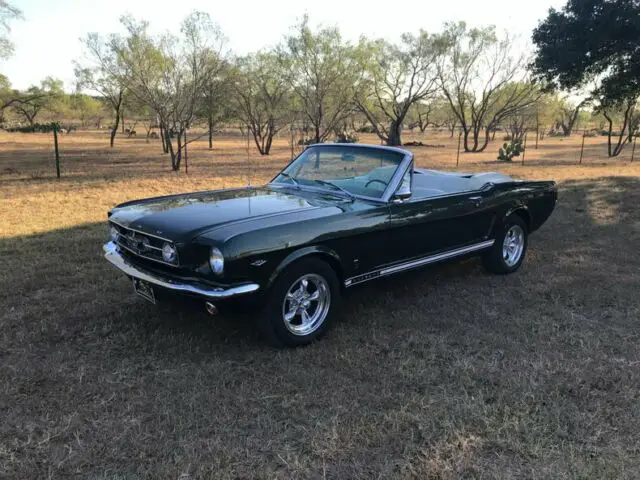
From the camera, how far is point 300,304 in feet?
12.2

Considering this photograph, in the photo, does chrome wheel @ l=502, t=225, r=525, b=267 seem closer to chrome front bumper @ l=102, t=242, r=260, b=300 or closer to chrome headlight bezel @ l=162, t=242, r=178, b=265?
chrome front bumper @ l=102, t=242, r=260, b=300

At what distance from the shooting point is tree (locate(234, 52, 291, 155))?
2873cm

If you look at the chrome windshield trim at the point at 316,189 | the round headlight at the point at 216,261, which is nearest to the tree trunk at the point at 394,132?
the chrome windshield trim at the point at 316,189

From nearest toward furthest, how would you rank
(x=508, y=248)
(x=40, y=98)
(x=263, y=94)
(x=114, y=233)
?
1. (x=114, y=233)
2. (x=508, y=248)
3. (x=263, y=94)
4. (x=40, y=98)

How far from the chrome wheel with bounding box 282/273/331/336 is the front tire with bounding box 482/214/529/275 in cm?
247

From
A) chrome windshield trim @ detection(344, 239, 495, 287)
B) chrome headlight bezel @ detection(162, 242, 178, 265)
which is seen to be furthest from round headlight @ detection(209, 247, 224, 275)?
chrome windshield trim @ detection(344, 239, 495, 287)

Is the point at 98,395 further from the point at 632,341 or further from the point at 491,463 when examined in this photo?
the point at 632,341

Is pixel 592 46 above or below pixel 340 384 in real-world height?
above

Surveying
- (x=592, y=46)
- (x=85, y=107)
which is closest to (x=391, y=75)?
(x=592, y=46)

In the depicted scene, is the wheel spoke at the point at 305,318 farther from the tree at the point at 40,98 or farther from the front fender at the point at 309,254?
the tree at the point at 40,98

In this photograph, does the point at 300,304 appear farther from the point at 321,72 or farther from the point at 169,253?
the point at 321,72

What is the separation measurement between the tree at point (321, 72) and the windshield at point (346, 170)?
22623mm

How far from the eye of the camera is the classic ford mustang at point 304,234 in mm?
3279

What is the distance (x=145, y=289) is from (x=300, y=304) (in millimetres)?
1100
